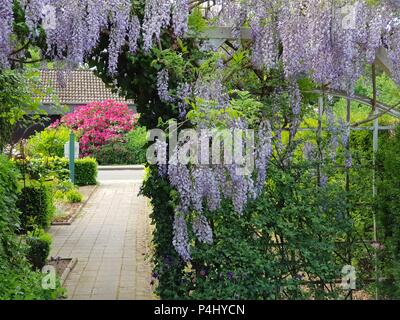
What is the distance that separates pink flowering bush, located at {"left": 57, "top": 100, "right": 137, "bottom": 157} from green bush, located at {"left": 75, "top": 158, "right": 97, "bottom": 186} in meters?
3.76

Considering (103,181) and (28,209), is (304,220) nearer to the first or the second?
(28,209)

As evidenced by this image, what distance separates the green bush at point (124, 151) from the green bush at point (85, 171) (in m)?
4.02

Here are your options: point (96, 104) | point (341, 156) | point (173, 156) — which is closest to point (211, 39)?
point (173, 156)

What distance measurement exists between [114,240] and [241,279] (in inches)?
168

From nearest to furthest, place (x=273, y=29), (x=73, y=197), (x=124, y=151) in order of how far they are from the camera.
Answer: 1. (x=273, y=29)
2. (x=73, y=197)
3. (x=124, y=151)

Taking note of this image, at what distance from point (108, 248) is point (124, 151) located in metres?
11.5

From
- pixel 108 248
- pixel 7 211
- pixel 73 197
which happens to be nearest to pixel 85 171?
pixel 73 197

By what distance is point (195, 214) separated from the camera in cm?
396

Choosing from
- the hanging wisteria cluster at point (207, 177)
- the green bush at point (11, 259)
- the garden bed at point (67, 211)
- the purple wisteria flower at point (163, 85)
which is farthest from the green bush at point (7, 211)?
the garden bed at point (67, 211)

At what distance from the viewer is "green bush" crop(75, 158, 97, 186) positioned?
14.5 metres

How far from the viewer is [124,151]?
18750 millimetres

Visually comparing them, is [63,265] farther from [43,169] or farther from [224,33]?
[224,33]

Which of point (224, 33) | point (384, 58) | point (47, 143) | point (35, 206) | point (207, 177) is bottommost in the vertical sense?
point (35, 206)

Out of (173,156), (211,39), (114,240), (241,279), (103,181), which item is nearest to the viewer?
(173,156)
